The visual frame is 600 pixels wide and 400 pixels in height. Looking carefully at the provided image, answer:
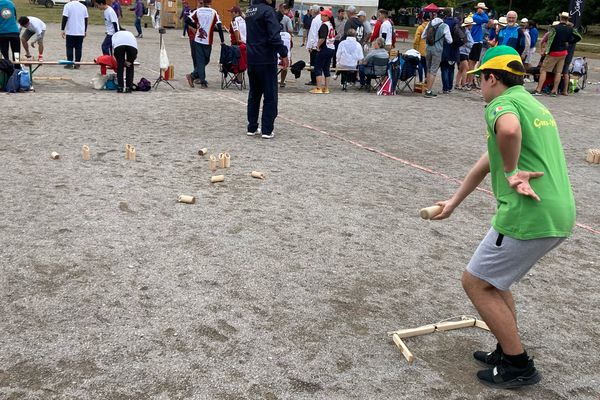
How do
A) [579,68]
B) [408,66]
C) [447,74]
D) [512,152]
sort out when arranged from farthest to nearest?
[579,68]
[447,74]
[408,66]
[512,152]

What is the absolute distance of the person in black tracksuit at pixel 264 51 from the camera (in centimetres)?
904

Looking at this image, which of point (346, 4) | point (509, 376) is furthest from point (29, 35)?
point (346, 4)

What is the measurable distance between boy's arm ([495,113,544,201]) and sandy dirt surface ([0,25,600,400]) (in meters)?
1.21

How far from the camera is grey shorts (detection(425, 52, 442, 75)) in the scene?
1516 cm

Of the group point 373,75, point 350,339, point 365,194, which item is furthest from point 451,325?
point 373,75

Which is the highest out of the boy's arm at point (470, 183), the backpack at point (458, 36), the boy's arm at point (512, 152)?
the backpack at point (458, 36)

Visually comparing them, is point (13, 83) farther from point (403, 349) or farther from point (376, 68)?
point (403, 349)

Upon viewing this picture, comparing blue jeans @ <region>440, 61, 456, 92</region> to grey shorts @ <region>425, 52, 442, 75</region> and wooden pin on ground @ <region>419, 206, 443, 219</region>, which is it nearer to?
grey shorts @ <region>425, 52, 442, 75</region>

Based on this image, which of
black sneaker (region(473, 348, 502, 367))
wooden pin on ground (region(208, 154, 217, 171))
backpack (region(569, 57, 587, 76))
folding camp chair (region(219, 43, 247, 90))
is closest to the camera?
black sneaker (region(473, 348, 502, 367))

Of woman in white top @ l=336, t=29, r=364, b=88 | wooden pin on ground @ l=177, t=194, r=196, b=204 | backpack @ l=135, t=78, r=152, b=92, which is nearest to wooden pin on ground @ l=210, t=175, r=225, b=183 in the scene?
wooden pin on ground @ l=177, t=194, r=196, b=204

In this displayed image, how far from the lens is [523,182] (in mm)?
3158

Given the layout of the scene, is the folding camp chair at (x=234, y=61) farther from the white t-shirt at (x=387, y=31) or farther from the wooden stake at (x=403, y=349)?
the wooden stake at (x=403, y=349)

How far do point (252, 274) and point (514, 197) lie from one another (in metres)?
2.22

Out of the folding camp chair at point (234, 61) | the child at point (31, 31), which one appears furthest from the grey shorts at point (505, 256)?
the child at point (31, 31)
